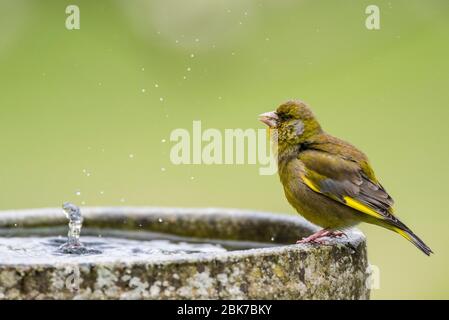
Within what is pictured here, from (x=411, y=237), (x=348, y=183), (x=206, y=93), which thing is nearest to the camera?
(x=411, y=237)

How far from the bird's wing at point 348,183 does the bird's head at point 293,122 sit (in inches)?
6.8

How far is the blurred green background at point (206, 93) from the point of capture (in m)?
8.16

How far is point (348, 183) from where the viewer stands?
395cm

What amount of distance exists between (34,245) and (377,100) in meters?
5.78

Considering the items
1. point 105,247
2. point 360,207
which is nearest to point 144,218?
point 105,247

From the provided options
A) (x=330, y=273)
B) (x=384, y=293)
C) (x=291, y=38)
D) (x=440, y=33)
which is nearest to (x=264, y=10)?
(x=291, y=38)

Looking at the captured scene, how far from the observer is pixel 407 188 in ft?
27.1

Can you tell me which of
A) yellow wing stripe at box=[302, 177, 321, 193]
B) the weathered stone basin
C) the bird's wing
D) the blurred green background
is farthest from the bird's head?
the blurred green background

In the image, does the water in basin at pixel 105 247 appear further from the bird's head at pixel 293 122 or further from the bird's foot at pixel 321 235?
the bird's head at pixel 293 122

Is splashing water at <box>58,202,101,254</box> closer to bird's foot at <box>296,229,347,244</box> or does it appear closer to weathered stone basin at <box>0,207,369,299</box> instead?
weathered stone basin at <box>0,207,369,299</box>

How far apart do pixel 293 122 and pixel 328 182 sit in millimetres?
424

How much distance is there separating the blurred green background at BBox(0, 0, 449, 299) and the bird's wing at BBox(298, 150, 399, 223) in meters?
3.52

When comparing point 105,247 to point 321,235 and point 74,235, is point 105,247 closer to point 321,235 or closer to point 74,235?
point 74,235
